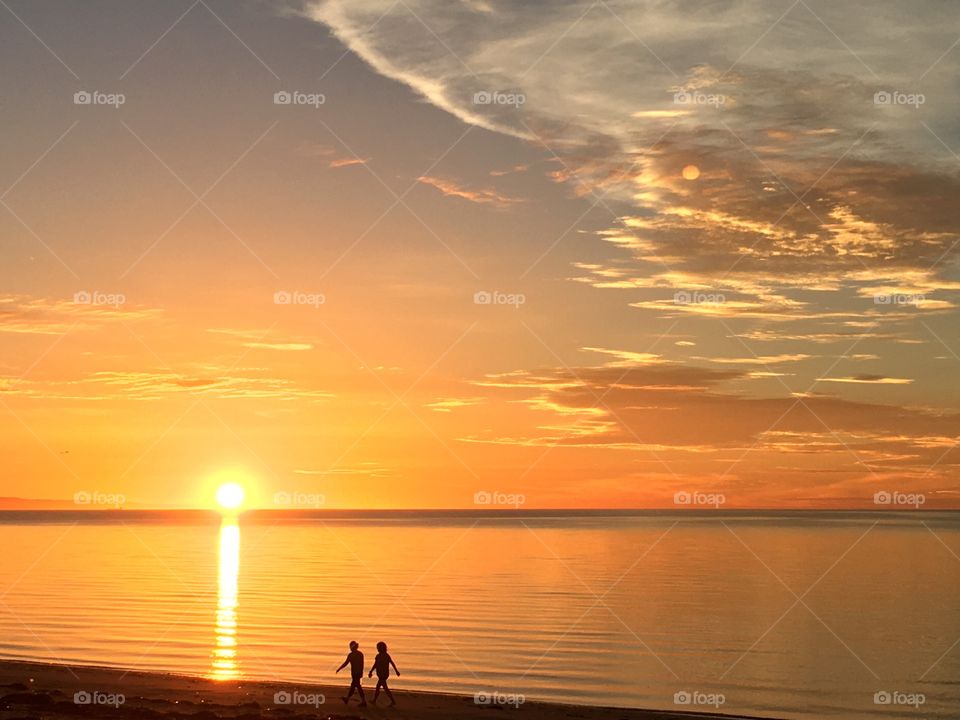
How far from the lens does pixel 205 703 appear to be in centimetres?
2839

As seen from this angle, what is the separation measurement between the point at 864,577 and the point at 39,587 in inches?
2515

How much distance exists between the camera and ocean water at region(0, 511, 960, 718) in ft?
121

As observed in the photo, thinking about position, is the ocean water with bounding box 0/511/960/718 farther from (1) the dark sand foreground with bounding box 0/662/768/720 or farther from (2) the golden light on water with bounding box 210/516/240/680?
(1) the dark sand foreground with bounding box 0/662/768/720

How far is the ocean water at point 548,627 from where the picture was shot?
121 feet

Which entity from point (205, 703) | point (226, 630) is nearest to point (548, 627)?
point (226, 630)

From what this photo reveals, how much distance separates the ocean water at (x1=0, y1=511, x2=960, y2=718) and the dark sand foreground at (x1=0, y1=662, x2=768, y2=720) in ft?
11.3

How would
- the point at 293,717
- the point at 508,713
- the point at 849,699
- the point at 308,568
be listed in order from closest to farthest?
1. the point at 293,717
2. the point at 508,713
3. the point at 849,699
4. the point at 308,568

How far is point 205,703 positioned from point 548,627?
25.8 metres

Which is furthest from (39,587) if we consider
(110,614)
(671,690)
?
(671,690)

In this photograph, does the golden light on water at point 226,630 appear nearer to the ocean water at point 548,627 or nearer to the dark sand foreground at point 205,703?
the ocean water at point 548,627

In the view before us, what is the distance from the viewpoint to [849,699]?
36.0m

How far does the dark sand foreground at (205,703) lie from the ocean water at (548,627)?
3.45 meters

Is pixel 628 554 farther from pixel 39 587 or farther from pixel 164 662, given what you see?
pixel 164 662

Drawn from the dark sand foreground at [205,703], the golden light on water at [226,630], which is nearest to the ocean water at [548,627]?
the golden light on water at [226,630]
